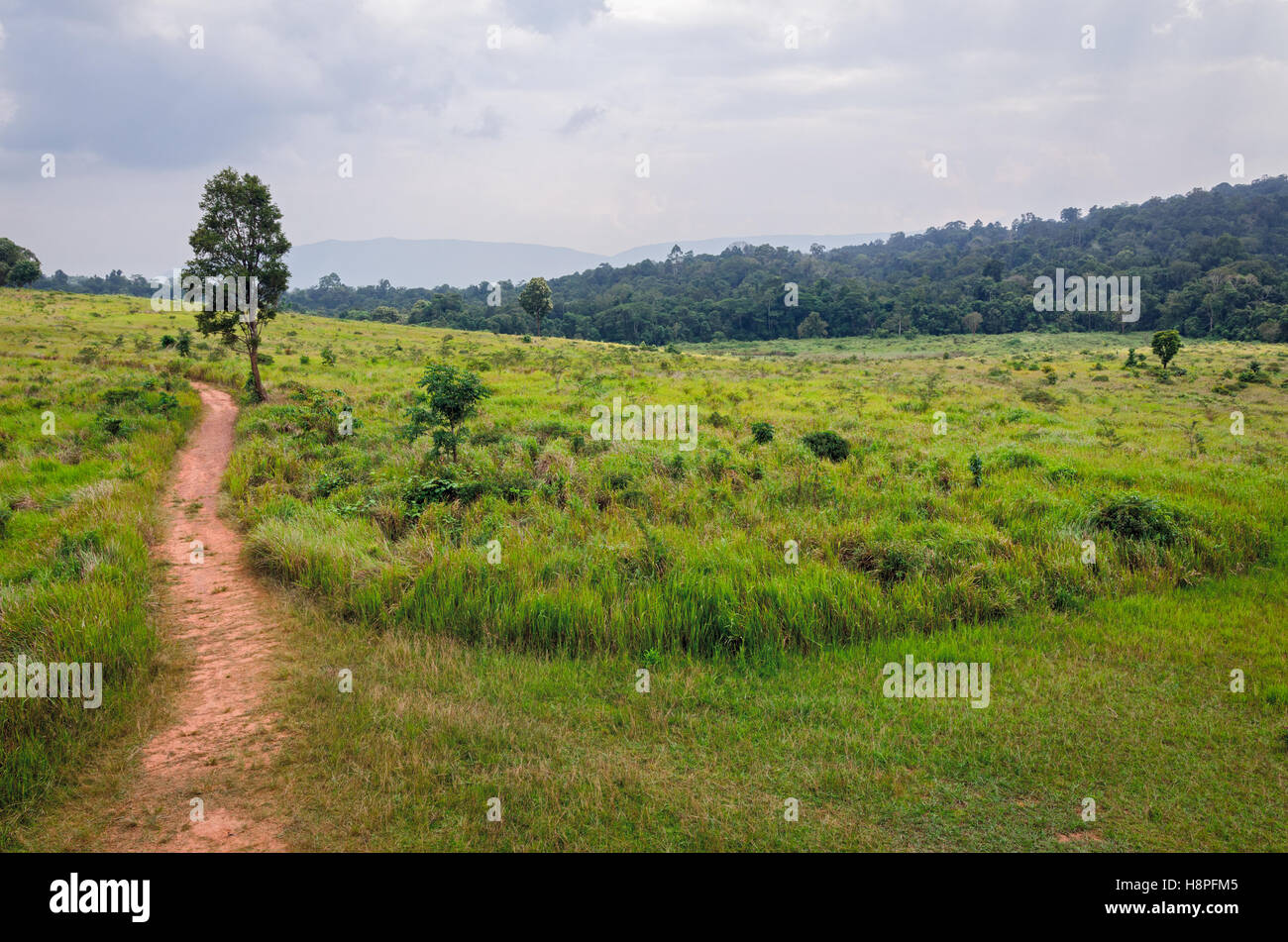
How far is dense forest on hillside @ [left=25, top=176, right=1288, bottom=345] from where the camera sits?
95812 millimetres

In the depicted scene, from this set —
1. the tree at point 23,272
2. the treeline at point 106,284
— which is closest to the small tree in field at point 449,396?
the tree at point 23,272

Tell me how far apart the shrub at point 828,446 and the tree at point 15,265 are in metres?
101

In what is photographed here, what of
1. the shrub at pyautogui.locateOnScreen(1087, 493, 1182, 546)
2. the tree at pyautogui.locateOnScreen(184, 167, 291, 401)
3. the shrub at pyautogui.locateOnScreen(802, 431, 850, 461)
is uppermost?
the tree at pyautogui.locateOnScreen(184, 167, 291, 401)

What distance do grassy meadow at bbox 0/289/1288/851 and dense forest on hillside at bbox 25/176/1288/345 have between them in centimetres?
6904

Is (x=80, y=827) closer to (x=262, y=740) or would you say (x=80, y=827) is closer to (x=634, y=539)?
(x=262, y=740)

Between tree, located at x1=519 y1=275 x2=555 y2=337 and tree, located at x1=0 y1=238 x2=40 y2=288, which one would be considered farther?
tree, located at x1=519 y1=275 x2=555 y2=337

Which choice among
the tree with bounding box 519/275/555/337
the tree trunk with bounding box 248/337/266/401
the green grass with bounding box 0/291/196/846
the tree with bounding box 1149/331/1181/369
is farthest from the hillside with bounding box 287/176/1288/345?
the green grass with bounding box 0/291/196/846

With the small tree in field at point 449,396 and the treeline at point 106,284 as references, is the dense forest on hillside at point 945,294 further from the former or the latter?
the small tree in field at point 449,396

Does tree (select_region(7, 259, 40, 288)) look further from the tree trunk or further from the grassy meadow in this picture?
the grassy meadow

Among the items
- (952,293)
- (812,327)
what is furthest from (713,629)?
(952,293)
